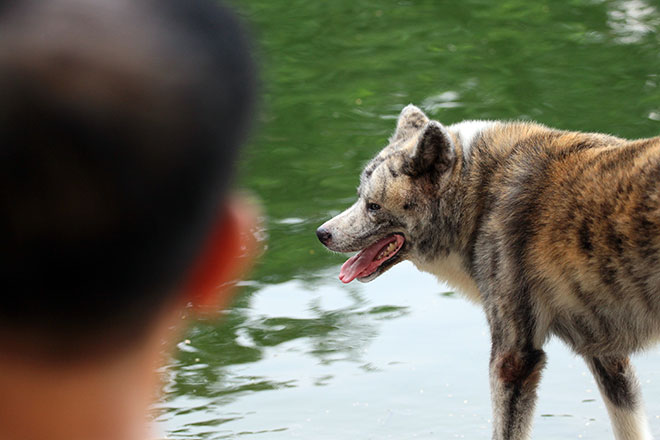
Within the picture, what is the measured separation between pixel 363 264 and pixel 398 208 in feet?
Result: 1.47

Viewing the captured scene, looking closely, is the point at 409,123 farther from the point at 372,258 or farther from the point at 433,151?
the point at 372,258

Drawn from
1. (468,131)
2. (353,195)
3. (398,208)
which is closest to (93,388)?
(398,208)

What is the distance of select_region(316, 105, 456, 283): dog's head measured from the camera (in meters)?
4.96

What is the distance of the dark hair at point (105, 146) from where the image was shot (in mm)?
1004

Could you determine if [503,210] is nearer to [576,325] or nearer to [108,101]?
[576,325]

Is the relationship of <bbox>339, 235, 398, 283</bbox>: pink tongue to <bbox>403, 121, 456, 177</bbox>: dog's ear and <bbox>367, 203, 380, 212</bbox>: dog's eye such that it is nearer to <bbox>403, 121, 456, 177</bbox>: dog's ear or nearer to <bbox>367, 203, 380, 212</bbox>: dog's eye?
<bbox>367, 203, 380, 212</bbox>: dog's eye

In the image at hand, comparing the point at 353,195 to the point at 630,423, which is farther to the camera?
the point at 353,195

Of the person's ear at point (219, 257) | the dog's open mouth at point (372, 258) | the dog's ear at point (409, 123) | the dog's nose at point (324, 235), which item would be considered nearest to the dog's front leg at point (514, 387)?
the dog's open mouth at point (372, 258)

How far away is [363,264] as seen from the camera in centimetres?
541

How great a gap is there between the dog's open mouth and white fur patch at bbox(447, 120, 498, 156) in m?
0.54

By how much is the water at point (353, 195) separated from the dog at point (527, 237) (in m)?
0.66

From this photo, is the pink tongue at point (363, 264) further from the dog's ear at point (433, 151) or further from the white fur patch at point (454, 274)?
the dog's ear at point (433, 151)

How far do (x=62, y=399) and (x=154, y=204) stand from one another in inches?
9.1

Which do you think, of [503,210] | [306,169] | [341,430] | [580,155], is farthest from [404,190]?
[306,169]
